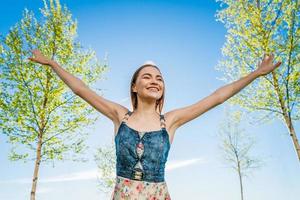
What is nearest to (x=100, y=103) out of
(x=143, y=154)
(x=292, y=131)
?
(x=143, y=154)

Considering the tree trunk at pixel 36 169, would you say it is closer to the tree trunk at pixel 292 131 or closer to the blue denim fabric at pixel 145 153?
the tree trunk at pixel 292 131

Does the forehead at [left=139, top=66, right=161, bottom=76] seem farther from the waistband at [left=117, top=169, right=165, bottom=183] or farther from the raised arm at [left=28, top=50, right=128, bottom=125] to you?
the waistband at [left=117, top=169, right=165, bottom=183]

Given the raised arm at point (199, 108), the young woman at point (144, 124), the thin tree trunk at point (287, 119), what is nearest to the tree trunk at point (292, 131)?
the thin tree trunk at point (287, 119)

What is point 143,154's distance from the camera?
2.59 meters

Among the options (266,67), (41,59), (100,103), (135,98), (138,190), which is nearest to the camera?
(138,190)

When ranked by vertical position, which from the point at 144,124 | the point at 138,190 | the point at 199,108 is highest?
the point at 199,108

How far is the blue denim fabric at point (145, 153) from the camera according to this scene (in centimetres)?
255

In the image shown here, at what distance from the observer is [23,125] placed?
42.3 feet

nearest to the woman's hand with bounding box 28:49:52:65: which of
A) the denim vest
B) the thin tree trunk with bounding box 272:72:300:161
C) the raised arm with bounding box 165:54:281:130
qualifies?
the denim vest

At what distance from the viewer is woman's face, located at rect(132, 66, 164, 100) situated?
2914 mm

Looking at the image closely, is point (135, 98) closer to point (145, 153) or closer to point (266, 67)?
point (145, 153)

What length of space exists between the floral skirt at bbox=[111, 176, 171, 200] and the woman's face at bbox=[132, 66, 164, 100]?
0.74 m

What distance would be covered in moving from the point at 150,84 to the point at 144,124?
36 centimetres

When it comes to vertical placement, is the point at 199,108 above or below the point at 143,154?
above
